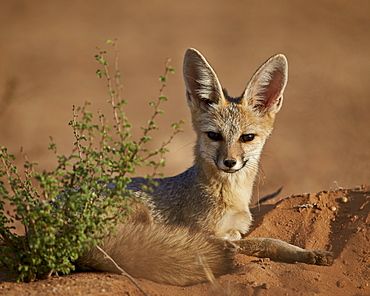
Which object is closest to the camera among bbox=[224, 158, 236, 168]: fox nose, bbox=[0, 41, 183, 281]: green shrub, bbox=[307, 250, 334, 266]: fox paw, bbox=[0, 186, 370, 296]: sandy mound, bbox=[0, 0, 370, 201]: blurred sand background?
bbox=[0, 41, 183, 281]: green shrub

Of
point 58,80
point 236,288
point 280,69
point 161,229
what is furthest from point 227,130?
point 58,80

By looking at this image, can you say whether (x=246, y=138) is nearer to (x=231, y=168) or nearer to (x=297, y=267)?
(x=231, y=168)

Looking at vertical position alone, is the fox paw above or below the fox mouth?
below

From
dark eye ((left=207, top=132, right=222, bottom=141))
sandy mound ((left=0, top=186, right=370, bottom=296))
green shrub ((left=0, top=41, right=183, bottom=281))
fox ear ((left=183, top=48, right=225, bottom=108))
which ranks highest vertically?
fox ear ((left=183, top=48, right=225, bottom=108))

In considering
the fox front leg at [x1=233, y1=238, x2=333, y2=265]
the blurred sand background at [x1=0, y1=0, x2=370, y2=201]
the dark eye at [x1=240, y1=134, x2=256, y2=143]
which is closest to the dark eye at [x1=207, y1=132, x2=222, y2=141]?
the dark eye at [x1=240, y1=134, x2=256, y2=143]

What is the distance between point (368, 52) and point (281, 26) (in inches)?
104

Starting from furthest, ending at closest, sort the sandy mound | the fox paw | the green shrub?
the fox paw < the sandy mound < the green shrub

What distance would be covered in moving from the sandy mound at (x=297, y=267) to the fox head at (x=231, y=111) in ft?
2.14

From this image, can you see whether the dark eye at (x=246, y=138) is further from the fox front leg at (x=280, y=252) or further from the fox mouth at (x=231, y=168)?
the fox front leg at (x=280, y=252)

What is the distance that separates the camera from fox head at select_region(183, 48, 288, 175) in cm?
417

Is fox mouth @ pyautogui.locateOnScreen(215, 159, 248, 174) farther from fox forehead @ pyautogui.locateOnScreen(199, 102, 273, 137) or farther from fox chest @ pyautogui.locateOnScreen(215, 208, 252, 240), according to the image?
fox chest @ pyautogui.locateOnScreen(215, 208, 252, 240)

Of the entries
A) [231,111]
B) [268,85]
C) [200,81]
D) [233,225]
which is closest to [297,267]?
[233,225]

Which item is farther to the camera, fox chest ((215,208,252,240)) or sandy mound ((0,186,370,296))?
fox chest ((215,208,252,240))

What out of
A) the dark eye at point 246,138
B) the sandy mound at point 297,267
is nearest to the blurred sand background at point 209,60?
the sandy mound at point 297,267
